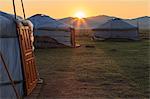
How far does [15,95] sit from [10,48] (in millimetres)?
1041

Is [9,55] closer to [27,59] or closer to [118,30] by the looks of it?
[27,59]

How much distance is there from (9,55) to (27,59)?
121cm

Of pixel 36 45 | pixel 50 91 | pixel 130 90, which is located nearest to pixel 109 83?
pixel 130 90

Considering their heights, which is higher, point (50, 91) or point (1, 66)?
point (1, 66)

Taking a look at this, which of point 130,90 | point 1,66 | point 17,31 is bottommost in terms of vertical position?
point 130,90

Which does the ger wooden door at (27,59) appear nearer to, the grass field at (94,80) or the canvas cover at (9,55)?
the canvas cover at (9,55)

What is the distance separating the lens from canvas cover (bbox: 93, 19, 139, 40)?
37750 millimetres

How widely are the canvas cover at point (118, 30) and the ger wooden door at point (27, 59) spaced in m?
26.7

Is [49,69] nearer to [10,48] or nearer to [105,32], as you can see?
[10,48]

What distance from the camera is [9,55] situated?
31.2 feet

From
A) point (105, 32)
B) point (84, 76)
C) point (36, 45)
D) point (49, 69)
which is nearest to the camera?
point (84, 76)

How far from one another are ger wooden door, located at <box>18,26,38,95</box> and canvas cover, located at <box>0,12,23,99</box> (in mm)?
174

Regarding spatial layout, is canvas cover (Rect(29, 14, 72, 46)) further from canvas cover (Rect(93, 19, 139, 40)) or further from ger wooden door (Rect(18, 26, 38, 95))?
ger wooden door (Rect(18, 26, 38, 95))

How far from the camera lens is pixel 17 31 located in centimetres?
992
